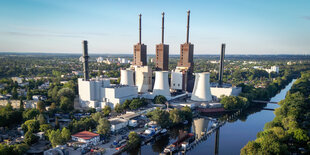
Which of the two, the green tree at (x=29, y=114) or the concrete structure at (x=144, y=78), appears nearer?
the green tree at (x=29, y=114)

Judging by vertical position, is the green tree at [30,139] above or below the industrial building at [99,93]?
below

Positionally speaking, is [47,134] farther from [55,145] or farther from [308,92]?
[308,92]

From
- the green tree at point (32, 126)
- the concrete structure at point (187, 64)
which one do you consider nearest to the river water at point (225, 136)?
the green tree at point (32, 126)

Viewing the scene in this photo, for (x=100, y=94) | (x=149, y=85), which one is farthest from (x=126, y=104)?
(x=149, y=85)

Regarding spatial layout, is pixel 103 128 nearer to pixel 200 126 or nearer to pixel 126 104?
pixel 126 104

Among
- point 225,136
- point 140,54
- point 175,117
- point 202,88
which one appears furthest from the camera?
point 140,54

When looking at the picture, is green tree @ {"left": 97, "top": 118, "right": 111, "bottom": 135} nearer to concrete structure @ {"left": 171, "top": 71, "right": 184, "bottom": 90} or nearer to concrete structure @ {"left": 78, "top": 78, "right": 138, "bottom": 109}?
concrete structure @ {"left": 78, "top": 78, "right": 138, "bottom": 109}

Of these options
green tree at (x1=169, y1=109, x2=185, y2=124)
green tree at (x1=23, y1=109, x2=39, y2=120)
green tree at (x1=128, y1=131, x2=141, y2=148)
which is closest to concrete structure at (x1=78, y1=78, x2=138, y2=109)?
green tree at (x1=23, y1=109, x2=39, y2=120)

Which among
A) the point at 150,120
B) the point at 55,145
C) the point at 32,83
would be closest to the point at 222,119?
the point at 150,120

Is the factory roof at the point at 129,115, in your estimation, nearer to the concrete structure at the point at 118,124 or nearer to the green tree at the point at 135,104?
the concrete structure at the point at 118,124
